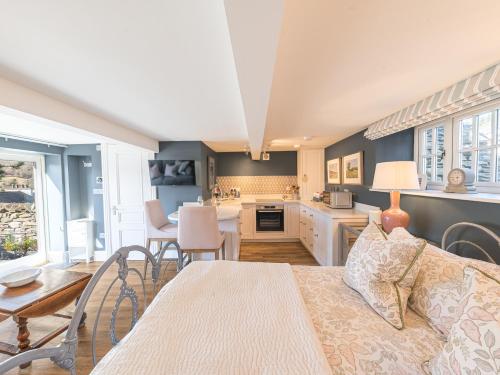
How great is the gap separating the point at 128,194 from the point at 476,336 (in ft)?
14.1

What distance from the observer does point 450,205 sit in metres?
1.74

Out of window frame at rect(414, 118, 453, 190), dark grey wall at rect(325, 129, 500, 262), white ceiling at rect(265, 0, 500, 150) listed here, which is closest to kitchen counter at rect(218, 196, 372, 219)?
dark grey wall at rect(325, 129, 500, 262)

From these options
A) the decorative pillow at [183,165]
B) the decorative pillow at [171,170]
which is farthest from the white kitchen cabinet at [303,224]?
the decorative pillow at [171,170]

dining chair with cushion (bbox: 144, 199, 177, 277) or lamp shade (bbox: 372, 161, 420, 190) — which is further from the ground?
lamp shade (bbox: 372, 161, 420, 190)

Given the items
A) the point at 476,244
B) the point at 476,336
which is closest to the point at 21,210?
the point at 476,336

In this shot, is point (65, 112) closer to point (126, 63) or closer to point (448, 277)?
point (126, 63)

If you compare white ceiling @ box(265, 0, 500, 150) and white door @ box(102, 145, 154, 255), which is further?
white door @ box(102, 145, 154, 255)

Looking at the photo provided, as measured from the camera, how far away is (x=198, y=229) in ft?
8.44

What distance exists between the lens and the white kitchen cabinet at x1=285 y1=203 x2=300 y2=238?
15.2 feet

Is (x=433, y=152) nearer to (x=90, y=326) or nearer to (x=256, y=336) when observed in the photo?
(x=256, y=336)

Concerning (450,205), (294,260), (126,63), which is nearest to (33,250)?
(126,63)

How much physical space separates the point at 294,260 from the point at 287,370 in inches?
124

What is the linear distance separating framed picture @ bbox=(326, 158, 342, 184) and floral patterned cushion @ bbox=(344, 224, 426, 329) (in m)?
3.03

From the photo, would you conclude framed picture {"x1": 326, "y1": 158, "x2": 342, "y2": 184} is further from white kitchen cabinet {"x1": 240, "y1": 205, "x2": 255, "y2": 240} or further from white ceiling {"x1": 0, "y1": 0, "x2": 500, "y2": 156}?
white ceiling {"x1": 0, "y1": 0, "x2": 500, "y2": 156}
